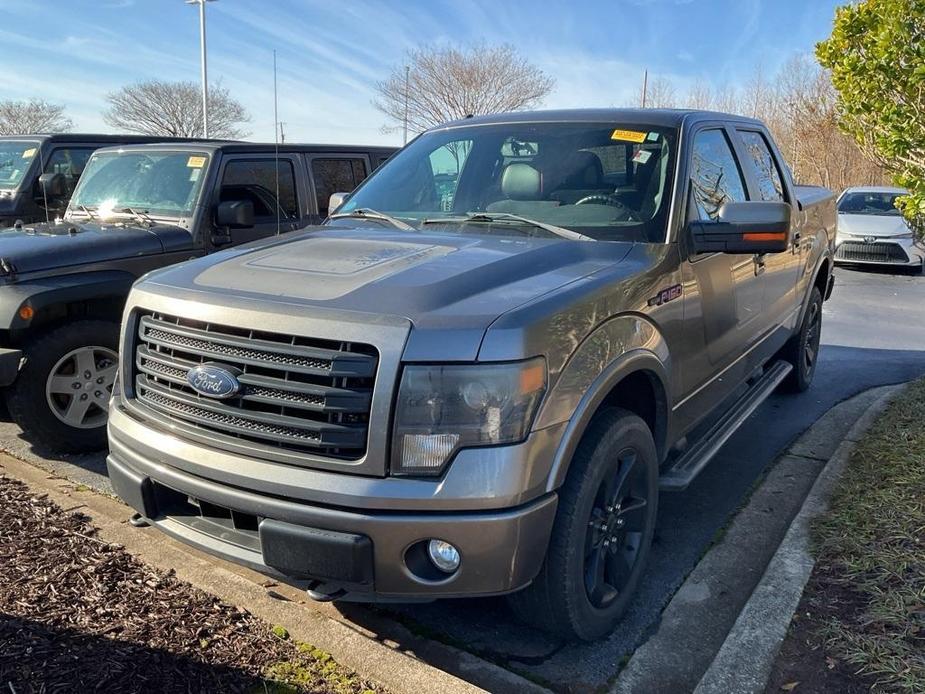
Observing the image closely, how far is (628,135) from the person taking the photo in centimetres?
359

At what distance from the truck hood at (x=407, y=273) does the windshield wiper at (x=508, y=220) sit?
0.40 feet

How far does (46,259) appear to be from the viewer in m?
4.52

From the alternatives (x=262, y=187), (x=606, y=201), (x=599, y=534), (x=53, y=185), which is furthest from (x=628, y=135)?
(x=53, y=185)

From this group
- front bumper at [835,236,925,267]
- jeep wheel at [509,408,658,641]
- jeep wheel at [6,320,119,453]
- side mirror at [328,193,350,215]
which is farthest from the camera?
front bumper at [835,236,925,267]

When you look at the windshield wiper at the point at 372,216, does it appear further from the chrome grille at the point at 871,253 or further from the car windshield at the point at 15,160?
the chrome grille at the point at 871,253

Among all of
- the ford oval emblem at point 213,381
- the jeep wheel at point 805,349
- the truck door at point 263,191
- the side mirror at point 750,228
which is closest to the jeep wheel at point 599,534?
the side mirror at point 750,228

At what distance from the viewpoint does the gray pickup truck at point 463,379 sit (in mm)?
2240

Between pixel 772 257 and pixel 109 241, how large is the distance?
13.7ft

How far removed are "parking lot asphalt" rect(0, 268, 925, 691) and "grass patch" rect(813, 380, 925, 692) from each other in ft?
1.84

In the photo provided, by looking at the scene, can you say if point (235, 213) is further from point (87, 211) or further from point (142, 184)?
point (87, 211)

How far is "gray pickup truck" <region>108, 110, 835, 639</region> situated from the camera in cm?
224

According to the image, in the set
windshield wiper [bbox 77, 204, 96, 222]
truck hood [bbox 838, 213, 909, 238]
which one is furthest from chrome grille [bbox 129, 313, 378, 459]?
truck hood [bbox 838, 213, 909, 238]

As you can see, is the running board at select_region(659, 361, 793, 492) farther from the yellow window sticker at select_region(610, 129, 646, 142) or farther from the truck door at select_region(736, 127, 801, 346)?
the yellow window sticker at select_region(610, 129, 646, 142)

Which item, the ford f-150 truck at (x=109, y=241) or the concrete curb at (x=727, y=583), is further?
the ford f-150 truck at (x=109, y=241)
